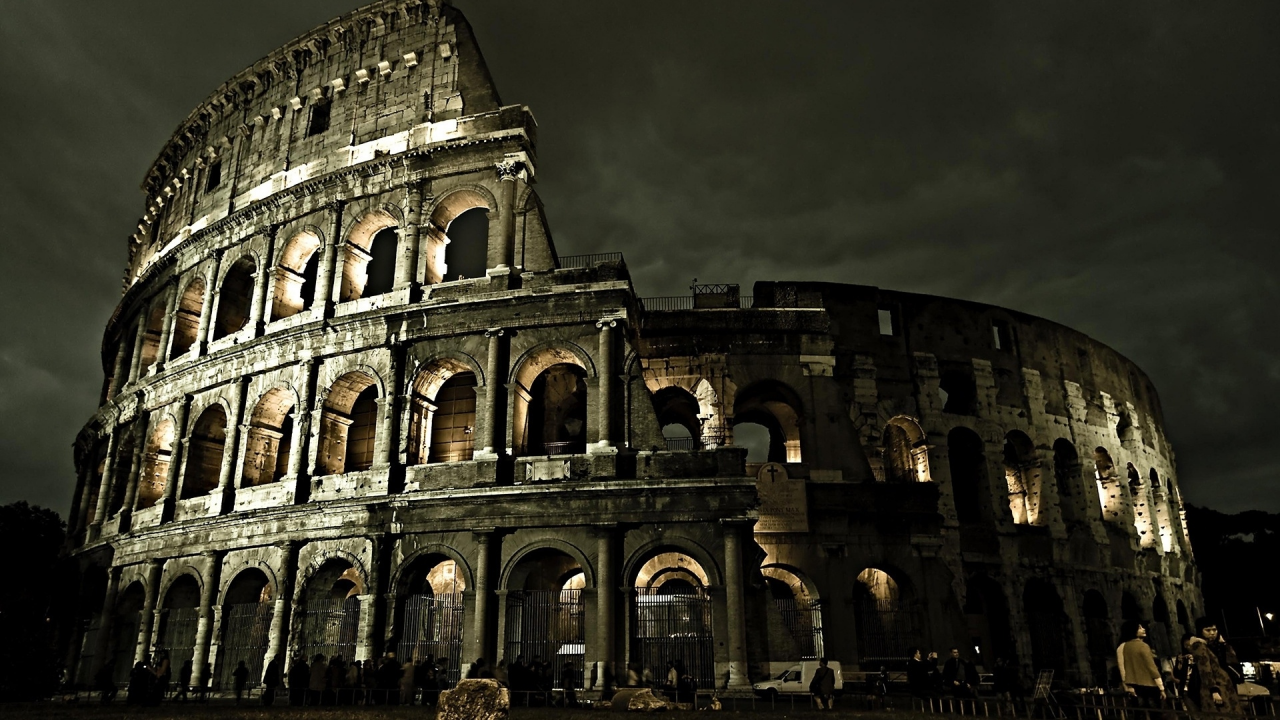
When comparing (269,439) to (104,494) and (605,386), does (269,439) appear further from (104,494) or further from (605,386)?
(605,386)

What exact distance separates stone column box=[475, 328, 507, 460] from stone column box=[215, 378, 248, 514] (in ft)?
20.6

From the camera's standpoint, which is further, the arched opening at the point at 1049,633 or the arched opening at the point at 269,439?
the arched opening at the point at 1049,633

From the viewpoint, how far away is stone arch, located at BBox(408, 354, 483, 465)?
1702cm

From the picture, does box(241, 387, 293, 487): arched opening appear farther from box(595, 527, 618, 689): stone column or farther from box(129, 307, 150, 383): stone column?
box(595, 527, 618, 689): stone column

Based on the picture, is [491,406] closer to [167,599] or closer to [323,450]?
[323,450]

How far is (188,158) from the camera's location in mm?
24641

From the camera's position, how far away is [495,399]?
16359 mm

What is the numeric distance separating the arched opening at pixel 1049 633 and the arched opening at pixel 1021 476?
203 centimetres

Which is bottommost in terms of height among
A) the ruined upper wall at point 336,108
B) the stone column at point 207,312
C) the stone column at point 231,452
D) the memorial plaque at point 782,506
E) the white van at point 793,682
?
the white van at point 793,682

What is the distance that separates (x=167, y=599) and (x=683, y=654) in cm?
1191

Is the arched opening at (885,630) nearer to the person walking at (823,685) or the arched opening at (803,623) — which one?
the arched opening at (803,623)

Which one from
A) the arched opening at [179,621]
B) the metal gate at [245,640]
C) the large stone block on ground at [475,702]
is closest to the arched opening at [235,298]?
the arched opening at [179,621]

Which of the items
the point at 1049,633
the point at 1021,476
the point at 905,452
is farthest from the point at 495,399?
the point at 1049,633

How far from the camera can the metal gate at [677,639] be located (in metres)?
14.5
